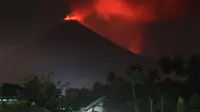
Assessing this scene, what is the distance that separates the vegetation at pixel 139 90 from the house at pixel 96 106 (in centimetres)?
15

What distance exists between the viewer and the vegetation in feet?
36.6

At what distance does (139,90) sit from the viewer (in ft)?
45.2

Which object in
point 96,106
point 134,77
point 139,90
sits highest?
point 134,77

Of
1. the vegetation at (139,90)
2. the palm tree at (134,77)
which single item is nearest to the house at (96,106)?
the vegetation at (139,90)

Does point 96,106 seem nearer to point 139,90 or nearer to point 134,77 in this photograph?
point 139,90

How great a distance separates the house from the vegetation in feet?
0.51

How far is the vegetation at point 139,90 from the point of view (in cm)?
1115

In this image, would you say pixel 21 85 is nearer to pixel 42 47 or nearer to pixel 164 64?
pixel 164 64

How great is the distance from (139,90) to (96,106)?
5.03ft

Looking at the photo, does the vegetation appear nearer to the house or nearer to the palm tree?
the palm tree

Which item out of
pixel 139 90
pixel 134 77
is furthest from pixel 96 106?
pixel 134 77

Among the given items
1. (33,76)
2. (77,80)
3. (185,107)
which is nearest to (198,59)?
(185,107)

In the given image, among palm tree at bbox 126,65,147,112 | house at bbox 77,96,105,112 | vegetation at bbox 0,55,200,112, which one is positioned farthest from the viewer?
house at bbox 77,96,105,112

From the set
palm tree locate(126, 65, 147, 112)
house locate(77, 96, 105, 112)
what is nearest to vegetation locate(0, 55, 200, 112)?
palm tree locate(126, 65, 147, 112)
